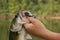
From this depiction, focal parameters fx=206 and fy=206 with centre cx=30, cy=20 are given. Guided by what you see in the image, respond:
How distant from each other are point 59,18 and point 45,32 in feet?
1.83

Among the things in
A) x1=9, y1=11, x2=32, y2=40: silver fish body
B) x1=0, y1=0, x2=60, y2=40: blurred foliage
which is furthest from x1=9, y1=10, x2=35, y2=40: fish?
x1=0, y1=0, x2=60, y2=40: blurred foliage

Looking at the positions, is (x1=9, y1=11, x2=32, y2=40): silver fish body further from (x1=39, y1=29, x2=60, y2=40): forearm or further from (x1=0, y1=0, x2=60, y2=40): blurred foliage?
(x1=0, y1=0, x2=60, y2=40): blurred foliage

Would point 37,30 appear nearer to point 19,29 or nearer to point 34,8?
point 19,29

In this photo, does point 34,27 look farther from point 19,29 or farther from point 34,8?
point 34,8

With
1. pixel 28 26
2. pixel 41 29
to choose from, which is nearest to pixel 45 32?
pixel 41 29

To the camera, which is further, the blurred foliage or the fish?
the blurred foliage

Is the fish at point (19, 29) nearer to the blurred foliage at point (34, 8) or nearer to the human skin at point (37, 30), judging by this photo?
the human skin at point (37, 30)

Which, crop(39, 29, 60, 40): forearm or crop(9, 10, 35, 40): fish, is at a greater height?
crop(9, 10, 35, 40): fish

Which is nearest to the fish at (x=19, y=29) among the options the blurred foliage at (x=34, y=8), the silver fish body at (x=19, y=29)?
the silver fish body at (x=19, y=29)

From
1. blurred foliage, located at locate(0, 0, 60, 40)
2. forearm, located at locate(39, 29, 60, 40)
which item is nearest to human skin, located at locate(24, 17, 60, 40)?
forearm, located at locate(39, 29, 60, 40)

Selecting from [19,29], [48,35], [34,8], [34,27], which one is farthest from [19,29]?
[34,8]

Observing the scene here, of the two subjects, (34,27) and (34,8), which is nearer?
(34,27)

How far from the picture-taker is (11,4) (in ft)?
6.48

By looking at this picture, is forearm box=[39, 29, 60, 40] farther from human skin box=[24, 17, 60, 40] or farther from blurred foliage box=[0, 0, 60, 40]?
blurred foliage box=[0, 0, 60, 40]
